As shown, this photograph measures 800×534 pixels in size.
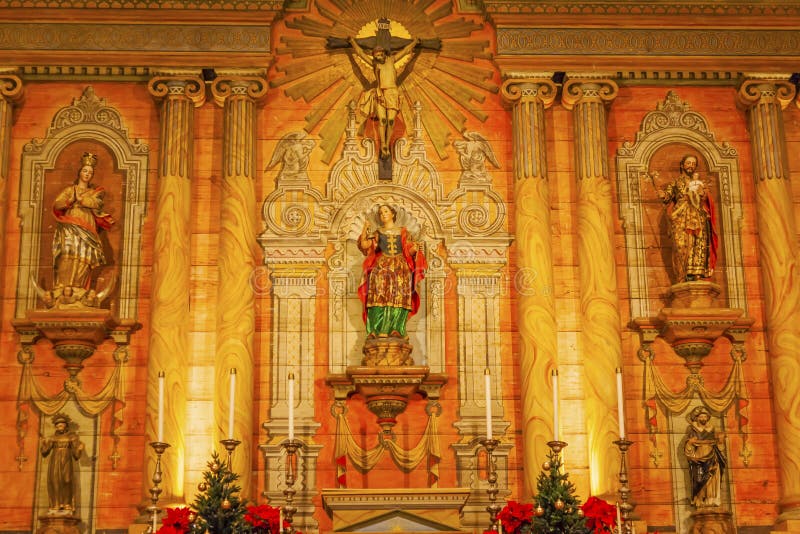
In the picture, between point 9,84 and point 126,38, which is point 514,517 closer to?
point 126,38

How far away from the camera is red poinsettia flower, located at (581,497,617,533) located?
35.9ft

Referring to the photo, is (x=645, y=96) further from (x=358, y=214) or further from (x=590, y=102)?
(x=358, y=214)

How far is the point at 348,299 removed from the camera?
1501 cm

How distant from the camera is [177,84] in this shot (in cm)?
1522

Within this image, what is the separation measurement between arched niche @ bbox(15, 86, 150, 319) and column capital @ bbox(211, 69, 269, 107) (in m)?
1.07

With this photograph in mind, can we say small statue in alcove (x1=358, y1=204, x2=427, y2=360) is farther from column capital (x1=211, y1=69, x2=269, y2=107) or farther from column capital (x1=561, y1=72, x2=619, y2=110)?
column capital (x1=561, y1=72, x2=619, y2=110)

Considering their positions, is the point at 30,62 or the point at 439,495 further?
the point at 30,62

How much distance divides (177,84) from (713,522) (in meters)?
7.64

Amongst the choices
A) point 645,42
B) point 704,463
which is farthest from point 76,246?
point 704,463

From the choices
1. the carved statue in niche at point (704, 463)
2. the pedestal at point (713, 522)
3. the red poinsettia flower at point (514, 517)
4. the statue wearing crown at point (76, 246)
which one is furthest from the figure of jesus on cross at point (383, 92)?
the red poinsettia flower at point (514, 517)

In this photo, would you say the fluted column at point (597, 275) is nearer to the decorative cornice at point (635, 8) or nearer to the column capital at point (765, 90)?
the decorative cornice at point (635, 8)

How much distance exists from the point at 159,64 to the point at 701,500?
25.3 ft

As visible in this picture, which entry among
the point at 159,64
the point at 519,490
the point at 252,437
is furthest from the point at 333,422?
the point at 159,64

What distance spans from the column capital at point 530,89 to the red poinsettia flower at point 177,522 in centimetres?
658
